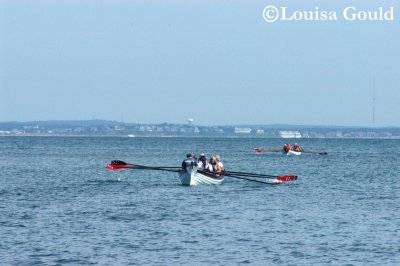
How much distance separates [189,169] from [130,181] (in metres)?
11.0

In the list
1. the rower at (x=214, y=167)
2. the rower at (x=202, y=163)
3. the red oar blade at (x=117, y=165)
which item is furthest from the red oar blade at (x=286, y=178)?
the red oar blade at (x=117, y=165)

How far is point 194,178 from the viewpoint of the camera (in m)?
54.1

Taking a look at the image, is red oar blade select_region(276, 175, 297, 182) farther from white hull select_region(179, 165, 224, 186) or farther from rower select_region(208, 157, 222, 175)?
rower select_region(208, 157, 222, 175)

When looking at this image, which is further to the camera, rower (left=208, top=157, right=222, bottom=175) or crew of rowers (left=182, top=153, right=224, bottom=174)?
rower (left=208, top=157, right=222, bottom=175)

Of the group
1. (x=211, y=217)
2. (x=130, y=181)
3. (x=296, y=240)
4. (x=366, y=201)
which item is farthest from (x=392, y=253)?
(x=130, y=181)

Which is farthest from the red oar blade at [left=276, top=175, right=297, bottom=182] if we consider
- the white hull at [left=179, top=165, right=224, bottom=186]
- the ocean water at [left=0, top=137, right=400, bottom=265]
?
the white hull at [left=179, top=165, right=224, bottom=186]

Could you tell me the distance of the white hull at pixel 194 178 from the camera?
53656mm

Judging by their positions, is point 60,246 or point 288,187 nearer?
point 60,246

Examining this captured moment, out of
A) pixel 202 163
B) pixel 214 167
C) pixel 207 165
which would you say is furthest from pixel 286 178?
pixel 202 163

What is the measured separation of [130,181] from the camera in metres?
63.7

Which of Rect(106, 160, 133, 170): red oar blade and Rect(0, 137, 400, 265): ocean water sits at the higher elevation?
Rect(106, 160, 133, 170): red oar blade

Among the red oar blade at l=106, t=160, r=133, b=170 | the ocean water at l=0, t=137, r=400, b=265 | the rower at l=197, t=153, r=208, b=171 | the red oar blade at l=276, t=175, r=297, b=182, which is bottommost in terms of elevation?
the ocean water at l=0, t=137, r=400, b=265

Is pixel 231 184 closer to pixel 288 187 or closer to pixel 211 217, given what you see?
pixel 288 187

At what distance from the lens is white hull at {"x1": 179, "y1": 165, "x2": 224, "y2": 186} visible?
5366 centimetres
